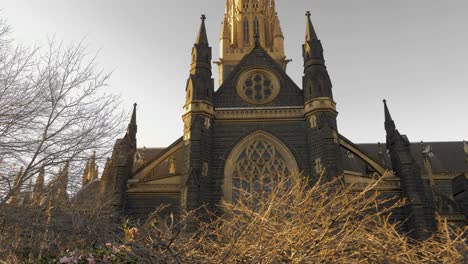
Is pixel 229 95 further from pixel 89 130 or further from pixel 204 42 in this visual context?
pixel 89 130

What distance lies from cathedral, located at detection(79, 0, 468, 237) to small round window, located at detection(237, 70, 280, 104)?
0.05 metres

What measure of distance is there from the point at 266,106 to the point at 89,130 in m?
10.6

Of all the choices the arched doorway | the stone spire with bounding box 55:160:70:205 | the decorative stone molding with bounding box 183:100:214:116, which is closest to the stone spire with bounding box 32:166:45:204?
the stone spire with bounding box 55:160:70:205

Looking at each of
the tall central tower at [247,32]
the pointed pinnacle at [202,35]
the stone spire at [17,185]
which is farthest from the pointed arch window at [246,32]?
the stone spire at [17,185]

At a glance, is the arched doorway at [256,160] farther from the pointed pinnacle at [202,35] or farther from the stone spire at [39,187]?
the stone spire at [39,187]

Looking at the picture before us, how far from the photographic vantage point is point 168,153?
18516mm

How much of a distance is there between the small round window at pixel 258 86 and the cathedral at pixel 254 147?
55 millimetres

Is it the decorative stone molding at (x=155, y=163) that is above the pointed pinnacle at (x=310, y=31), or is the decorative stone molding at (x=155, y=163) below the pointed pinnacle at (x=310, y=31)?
below

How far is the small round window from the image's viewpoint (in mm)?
19233

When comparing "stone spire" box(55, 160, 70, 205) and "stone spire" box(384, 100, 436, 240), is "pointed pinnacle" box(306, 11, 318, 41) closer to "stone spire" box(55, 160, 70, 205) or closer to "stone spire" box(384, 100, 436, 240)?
"stone spire" box(384, 100, 436, 240)

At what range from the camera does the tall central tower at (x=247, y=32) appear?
32781mm

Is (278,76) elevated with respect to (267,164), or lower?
elevated

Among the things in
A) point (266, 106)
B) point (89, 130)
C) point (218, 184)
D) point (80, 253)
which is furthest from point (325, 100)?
point (80, 253)

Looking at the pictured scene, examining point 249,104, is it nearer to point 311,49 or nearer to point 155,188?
point 311,49
